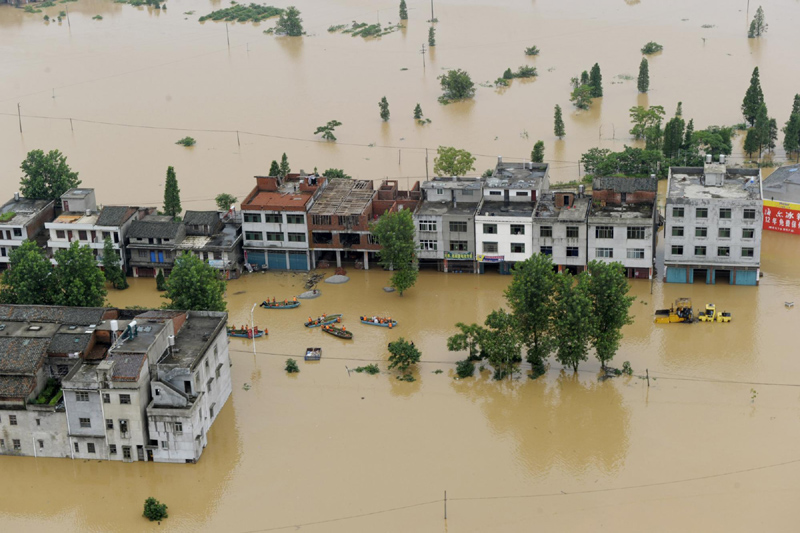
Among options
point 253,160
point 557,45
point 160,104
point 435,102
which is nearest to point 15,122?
point 160,104

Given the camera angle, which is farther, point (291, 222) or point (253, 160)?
point (253, 160)

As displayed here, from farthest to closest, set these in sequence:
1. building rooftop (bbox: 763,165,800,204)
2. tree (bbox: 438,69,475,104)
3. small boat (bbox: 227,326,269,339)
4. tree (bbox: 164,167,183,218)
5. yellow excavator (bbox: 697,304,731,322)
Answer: tree (bbox: 438,69,475,104)
tree (bbox: 164,167,183,218)
building rooftop (bbox: 763,165,800,204)
small boat (bbox: 227,326,269,339)
yellow excavator (bbox: 697,304,731,322)

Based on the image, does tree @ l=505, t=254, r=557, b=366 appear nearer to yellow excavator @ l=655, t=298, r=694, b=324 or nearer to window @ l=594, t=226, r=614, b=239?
yellow excavator @ l=655, t=298, r=694, b=324

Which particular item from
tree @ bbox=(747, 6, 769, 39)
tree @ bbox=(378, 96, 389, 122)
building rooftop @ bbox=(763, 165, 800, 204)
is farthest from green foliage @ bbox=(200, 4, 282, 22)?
building rooftop @ bbox=(763, 165, 800, 204)

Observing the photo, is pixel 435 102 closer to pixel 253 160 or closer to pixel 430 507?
pixel 253 160

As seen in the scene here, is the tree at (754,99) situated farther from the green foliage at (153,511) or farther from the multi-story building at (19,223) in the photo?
the green foliage at (153,511)

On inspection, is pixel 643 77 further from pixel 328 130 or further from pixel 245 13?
pixel 245 13

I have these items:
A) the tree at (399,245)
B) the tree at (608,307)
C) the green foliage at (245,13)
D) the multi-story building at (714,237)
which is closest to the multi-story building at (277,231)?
the tree at (399,245)
